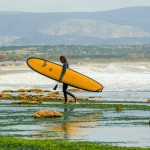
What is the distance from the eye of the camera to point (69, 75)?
37.6 metres

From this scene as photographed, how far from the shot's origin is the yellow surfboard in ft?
125

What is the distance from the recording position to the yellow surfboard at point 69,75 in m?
38.0

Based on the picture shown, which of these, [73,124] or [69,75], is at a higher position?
[73,124]

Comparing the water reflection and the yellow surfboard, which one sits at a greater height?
the water reflection

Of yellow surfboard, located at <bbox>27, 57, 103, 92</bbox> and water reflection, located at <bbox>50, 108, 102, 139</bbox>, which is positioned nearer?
water reflection, located at <bbox>50, 108, 102, 139</bbox>

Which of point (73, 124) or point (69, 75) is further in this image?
point (69, 75)

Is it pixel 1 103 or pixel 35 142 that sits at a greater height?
pixel 35 142

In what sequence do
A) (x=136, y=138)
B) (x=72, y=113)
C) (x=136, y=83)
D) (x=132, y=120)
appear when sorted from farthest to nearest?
(x=136, y=83), (x=72, y=113), (x=132, y=120), (x=136, y=138)

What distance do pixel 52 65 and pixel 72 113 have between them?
10138mm

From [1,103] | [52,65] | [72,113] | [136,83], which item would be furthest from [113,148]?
[136,83]

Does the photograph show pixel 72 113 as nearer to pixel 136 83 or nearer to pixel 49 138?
pixel 49 138

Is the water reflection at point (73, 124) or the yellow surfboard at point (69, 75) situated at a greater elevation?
the water reflection at point (73, 124)

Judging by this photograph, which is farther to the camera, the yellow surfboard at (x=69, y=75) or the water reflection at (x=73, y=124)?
the yellow surfboard at (x=69, y=75)

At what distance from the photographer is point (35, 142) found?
19.7 metres
